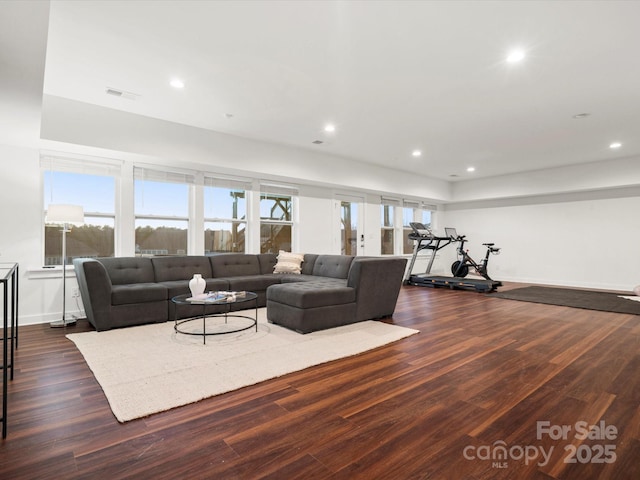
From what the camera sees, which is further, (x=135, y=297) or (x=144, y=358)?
(x=135, y=297)

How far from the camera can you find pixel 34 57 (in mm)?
2320

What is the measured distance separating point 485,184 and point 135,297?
846 centimetres

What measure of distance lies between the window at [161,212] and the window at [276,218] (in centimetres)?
138

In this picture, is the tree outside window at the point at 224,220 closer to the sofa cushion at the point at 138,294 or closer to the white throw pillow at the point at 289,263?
the white throw pillow at the point at 289,263

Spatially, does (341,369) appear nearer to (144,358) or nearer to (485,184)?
(144,358)

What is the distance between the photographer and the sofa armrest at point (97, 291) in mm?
3605

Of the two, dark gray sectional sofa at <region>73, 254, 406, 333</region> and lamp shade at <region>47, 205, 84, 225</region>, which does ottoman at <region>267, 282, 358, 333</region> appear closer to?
dark gray sectional sofa at <region>73, 254, 406, 333</region>

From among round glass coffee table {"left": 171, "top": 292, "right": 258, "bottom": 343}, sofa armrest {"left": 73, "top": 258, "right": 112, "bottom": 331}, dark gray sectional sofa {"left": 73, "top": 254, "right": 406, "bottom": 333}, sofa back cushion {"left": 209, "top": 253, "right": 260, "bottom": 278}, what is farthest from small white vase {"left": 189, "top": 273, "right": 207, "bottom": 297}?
sofa back cushion {"left": 209, "top": 253, "right": 260, "bottom": 278}

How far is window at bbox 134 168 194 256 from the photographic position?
502 centimetres

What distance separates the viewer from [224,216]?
5.86 metres

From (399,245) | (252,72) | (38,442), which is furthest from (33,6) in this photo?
(399,245)

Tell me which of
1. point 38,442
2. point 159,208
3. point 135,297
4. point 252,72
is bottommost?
point 38,442

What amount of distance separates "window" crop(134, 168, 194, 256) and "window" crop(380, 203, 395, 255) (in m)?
4.79

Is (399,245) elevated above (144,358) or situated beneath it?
elevated above
